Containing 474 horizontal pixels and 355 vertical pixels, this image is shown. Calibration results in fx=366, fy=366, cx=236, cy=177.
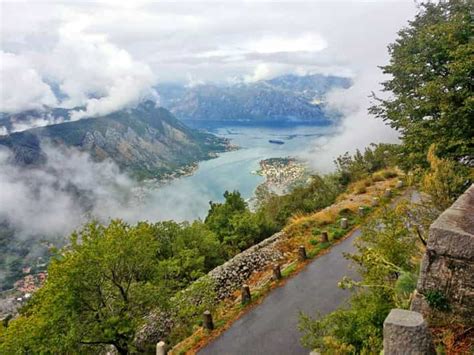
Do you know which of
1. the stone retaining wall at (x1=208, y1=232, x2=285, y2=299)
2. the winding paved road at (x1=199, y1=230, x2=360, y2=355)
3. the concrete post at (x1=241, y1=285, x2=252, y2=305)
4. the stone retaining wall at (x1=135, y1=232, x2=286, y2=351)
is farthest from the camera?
the stone retaining wall at (x1=208, y1=232, x2=285, y2=299)

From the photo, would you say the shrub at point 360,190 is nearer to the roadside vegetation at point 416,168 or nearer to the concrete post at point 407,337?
the roadside vegetation at point 416,168

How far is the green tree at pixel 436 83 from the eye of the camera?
46.0ft

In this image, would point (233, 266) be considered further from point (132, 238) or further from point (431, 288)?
point (431, 288)

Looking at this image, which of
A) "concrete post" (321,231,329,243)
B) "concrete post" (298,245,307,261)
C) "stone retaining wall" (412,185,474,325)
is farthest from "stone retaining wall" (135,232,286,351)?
"stone retaining wall" (412,185,474,325)

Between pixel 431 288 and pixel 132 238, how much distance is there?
36.5ft

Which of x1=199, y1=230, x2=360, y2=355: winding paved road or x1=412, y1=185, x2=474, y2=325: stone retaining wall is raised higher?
x1=412, y1=185, x2=474, y2=325: stone retaining wall

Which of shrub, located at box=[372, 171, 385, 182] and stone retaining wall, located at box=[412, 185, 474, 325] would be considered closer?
stone retaining wall, located at box=[412, 185, 474, 325]

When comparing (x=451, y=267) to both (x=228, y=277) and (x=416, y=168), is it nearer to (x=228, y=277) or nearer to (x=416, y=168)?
(x=416, y=168)

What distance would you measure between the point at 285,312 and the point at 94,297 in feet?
23.2

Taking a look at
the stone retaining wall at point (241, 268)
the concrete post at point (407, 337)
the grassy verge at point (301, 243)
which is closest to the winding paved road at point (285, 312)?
the grassy verge at point (301, 243)

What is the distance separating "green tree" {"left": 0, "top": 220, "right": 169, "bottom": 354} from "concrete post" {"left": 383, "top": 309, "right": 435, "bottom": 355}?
1047 cm

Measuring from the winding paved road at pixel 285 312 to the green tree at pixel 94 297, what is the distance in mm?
3372

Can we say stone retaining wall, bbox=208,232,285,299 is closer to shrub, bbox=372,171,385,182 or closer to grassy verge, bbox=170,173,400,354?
grassy verge, bbox=170,173,400,354

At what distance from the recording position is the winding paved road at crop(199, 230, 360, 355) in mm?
11633
